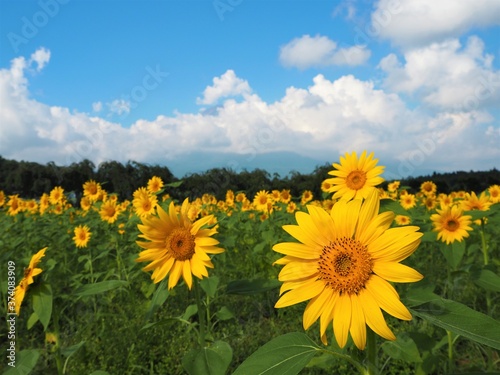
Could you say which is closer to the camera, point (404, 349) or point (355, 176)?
point (404, 349)

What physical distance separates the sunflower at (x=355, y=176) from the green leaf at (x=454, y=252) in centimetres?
112

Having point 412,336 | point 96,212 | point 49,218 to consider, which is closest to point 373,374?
point 412,336

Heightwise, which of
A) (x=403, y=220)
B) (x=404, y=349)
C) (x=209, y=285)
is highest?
(x=403, y=220)

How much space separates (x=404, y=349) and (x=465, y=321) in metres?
1.08

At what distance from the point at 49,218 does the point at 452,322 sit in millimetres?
7537

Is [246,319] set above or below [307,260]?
below

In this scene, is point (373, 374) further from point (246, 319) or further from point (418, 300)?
point (246, 319)

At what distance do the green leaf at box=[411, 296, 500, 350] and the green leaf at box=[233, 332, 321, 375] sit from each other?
0.36 meters

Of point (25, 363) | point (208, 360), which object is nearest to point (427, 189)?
point (208, 360)

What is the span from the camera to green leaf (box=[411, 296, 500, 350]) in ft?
3.80

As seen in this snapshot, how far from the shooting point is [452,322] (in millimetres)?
1229

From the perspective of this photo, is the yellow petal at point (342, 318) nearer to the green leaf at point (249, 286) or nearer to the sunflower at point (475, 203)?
the green leaf at point (249, 286)

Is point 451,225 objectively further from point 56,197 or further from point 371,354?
point 56,197

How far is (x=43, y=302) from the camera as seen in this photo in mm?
2102
